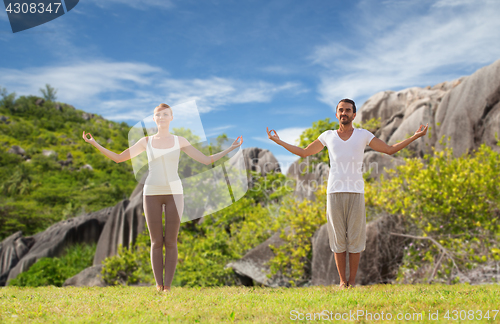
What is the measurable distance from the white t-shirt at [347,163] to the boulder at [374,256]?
452 cm

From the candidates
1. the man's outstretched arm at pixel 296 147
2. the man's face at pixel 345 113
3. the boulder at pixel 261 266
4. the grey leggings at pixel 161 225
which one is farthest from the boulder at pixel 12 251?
the man's face at pixel 345 113

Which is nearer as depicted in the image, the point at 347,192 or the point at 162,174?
the point at 347,192

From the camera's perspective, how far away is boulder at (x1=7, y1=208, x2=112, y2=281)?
19.5 meters

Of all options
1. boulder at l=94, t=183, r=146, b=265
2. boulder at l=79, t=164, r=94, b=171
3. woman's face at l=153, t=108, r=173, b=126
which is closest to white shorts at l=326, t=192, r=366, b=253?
woman's face at l=153, t=108, r=173, b=126

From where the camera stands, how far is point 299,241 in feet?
33.9

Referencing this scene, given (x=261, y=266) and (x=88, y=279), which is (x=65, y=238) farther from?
(x=261, y=266)

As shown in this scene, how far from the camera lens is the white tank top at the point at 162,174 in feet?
16.7

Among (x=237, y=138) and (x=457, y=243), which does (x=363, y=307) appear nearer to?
(x=237, y=138)

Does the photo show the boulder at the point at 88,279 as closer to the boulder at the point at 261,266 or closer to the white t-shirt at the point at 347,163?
the boulder at the point at 261,266

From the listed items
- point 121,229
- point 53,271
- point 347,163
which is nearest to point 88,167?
point 121,229

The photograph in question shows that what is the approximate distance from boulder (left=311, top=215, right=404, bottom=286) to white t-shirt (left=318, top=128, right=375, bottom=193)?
4.52m

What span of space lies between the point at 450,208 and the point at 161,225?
6924 mm

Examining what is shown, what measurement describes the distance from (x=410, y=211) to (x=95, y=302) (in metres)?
7.33

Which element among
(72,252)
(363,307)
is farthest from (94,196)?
(363,307)
